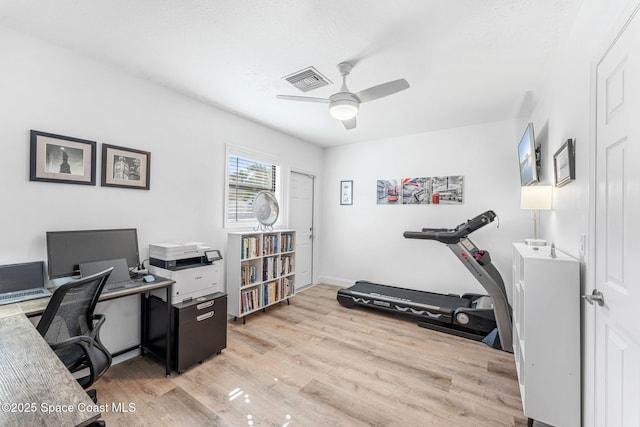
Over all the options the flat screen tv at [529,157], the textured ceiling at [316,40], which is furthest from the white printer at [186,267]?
the flat screen tv at [529,157]

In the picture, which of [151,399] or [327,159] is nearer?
[151,399]

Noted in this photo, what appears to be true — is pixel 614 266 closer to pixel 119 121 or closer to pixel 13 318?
pixel 13 318

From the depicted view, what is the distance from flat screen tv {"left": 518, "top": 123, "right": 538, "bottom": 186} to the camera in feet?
7.71

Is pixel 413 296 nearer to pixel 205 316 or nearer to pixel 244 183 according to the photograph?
pixel 205 316

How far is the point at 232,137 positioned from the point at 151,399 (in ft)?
8.98

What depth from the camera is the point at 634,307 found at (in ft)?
3.22

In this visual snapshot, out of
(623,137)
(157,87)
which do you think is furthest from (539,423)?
(157,87)

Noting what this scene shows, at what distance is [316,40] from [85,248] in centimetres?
238

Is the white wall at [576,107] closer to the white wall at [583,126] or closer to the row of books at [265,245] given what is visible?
the white wall at [583,126]

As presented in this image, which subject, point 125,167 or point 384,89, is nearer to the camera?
point 384,89

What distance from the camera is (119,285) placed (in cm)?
207

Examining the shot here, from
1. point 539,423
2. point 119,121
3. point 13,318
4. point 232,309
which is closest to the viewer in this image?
point 13,318

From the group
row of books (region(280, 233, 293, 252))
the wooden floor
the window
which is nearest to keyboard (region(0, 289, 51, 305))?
the wooden floor

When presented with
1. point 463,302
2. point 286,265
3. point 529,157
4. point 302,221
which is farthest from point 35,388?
point 302,221
